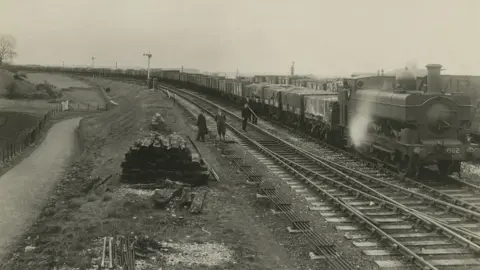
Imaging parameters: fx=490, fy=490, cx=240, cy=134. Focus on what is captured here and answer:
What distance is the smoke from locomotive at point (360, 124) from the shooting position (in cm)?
1706

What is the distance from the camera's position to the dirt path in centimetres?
1595

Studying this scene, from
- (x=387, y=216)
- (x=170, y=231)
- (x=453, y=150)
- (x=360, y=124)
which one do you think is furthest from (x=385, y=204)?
(x=360, y=124)

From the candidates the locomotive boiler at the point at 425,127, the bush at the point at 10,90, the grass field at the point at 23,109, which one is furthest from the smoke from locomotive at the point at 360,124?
the bush at the point at 10,90

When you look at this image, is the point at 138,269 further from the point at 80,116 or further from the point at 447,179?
the point at 80,116

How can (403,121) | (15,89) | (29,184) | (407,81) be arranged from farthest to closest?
(15,89), (29,184), (407,81), (403,121)

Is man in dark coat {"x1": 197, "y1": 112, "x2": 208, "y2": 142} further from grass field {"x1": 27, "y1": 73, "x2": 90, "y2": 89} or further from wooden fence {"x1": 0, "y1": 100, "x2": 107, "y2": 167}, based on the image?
grass field {"x1": 27, "y1": 73, "x2": 90, "y2": 89}

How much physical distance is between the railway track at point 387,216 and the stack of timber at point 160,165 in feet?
9.58

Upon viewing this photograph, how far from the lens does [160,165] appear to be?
14.6 m

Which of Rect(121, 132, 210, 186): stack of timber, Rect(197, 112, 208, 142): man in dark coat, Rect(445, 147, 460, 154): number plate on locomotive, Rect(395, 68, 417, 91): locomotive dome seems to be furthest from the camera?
Rect(197, 112, 208, 142): man in dark coat

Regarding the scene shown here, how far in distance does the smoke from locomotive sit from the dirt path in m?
11.7

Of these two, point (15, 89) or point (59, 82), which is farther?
point (59, 82)

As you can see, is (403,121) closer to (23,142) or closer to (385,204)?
(385,204)

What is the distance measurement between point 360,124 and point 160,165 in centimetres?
754

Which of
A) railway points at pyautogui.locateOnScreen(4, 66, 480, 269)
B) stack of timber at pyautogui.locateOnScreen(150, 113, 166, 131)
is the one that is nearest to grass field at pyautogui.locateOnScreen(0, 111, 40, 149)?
stack of timber at pyautogui.locateOnScreen(150, 113, 166, 131)
